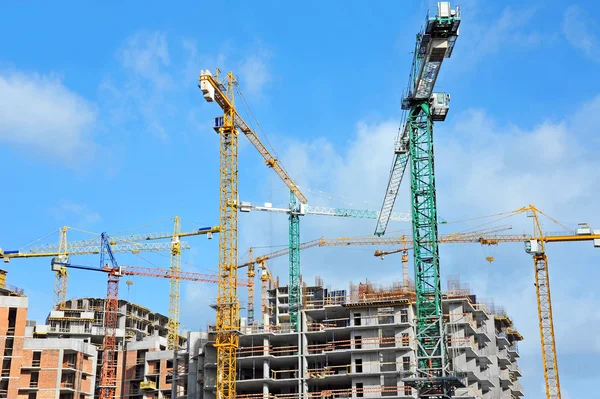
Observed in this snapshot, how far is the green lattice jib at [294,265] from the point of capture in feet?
376

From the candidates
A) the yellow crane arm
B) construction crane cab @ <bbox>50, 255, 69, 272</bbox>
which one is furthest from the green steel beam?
construction crane cab @ <bbox>50, 255, 69, 272</bbox>

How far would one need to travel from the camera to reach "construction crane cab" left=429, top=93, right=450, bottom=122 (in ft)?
290

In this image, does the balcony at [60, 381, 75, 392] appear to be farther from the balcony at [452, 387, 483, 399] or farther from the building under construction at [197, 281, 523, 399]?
the balcony at [452, 387, 483, 399]

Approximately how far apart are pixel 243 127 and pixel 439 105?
3412 centimetres

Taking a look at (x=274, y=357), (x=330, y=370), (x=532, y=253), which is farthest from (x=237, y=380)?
(x=532, y=253)

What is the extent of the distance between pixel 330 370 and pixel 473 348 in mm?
Answer: 18820

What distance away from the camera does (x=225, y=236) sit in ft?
351

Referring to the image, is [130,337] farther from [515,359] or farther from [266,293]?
[515,359]

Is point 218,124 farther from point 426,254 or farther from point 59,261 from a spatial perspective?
point 59,261

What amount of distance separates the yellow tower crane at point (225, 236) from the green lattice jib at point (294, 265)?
34.6ft

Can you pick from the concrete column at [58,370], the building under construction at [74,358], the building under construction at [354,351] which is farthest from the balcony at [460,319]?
the concrete column at [58,370]

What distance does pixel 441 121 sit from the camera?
3548 inches

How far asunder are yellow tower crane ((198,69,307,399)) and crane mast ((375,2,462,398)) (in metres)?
26.3

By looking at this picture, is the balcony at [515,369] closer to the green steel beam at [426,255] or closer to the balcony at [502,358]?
the balcony at [502,358]
